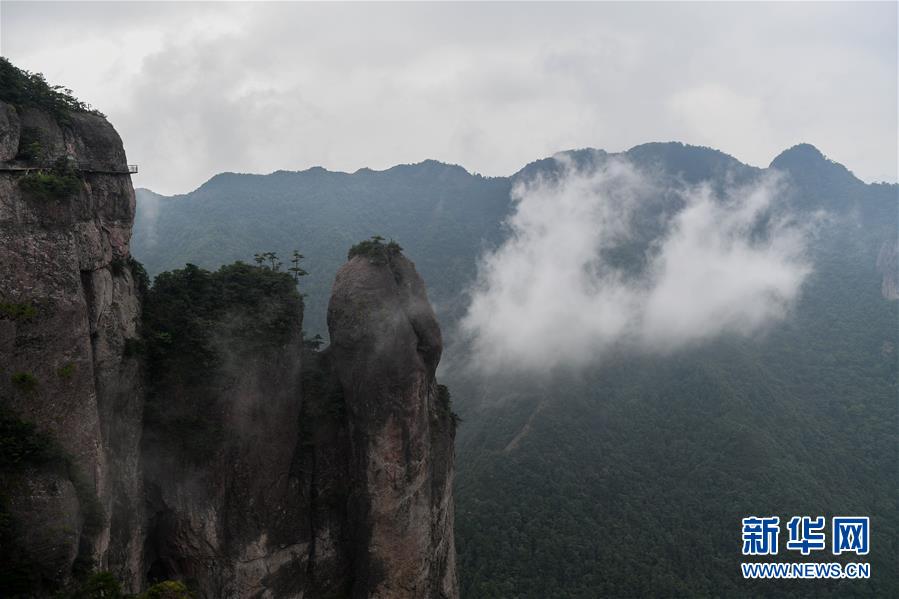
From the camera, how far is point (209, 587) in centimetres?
2366

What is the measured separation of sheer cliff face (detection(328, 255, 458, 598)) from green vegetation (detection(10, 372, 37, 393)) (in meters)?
12.6

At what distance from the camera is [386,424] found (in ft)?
87.4

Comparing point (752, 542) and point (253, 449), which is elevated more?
point (253, 449)

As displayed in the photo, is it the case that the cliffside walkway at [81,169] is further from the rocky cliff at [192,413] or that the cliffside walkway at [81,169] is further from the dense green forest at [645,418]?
the dense green forest at [645,418]

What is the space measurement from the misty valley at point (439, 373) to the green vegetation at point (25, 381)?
97 mm

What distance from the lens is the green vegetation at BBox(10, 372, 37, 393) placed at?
1709cm

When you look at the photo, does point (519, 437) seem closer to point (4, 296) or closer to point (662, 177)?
point (4, 296)

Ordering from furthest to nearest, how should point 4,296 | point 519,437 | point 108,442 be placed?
point 519,437 → point 108,442 → point 4,296

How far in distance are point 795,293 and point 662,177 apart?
51.4 metres

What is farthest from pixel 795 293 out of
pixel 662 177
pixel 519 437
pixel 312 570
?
pixel 312 570

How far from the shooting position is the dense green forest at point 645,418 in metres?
58.4

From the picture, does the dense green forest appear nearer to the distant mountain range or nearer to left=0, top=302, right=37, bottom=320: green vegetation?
the distant mountain range

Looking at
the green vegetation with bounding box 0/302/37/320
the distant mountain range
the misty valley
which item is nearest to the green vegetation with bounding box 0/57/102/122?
the misty valley

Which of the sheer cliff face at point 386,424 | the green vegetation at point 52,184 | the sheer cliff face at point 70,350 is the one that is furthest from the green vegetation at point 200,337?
the green vegetation at point 52,184
